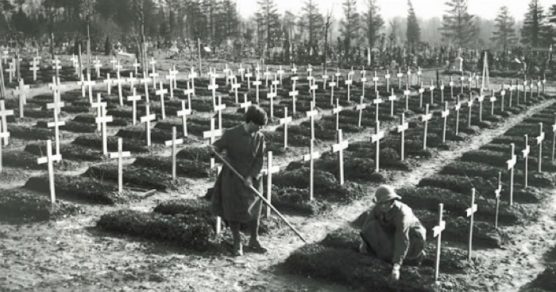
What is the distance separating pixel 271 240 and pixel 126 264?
245 centimetres

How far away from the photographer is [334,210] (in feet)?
42.5

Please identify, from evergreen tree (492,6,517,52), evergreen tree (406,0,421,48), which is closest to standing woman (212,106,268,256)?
evergreen tree (406,0,421,48)

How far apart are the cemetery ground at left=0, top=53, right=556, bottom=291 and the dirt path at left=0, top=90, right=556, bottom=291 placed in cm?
1

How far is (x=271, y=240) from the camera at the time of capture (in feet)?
34.6

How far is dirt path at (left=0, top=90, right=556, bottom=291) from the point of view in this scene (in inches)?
328

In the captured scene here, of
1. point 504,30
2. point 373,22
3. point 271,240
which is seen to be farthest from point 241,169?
point 504,30

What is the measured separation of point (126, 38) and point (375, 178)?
4596 cm

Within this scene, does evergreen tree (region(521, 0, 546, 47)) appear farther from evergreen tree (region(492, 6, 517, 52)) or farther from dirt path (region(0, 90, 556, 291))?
dirt path (region(0, 90, 556, 291))

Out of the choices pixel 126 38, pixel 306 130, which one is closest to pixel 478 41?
pixel 126 38

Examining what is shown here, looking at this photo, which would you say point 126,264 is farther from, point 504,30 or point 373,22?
point 504,30

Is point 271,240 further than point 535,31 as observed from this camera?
No

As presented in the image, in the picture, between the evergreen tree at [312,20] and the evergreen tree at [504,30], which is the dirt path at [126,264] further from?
the evergreen tree at [504,30]

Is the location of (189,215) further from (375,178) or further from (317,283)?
(375,178)

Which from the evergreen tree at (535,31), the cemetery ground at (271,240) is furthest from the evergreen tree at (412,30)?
the cemetery ground at (271,240)
